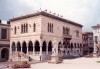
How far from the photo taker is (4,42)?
46750 millimetres

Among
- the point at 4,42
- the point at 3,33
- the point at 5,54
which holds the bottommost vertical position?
the point at 5,54

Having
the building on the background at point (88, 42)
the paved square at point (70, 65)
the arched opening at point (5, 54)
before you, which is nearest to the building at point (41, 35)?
the arched opening at point (5, 54)

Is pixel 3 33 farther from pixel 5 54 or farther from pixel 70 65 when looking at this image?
pixel 70 65

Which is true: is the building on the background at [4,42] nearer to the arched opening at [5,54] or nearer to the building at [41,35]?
the arched opening at [5,54]

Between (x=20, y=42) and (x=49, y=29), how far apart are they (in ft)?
24.4

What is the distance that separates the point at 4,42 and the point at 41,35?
40.1ft

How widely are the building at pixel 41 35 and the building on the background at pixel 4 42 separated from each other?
4.43 feet

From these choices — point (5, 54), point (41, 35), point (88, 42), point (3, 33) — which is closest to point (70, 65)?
point (41, 35)

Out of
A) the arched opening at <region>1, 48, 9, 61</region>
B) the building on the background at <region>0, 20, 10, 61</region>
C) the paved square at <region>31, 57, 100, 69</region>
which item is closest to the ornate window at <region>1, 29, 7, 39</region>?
the building on the background at <region>0, 20, 10, 61</region>

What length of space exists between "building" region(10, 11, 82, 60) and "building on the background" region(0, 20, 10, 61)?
53.2 inches

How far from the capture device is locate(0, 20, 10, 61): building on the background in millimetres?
46562

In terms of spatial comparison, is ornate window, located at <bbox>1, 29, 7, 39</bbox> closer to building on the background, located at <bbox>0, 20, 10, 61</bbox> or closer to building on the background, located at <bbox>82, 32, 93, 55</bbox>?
building on the background, located at <bbox>0, 20, 10, 61</bbox>

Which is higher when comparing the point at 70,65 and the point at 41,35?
the point at 41,35

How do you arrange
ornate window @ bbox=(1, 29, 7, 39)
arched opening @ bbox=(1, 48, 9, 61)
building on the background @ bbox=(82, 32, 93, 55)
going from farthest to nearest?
building on the background @ bbox=(82, 32, 93, 55)
arched opening @ bbox=(1, 48, 9, 61)
ornate window @ bbox=(1, 29, 7, 39)
